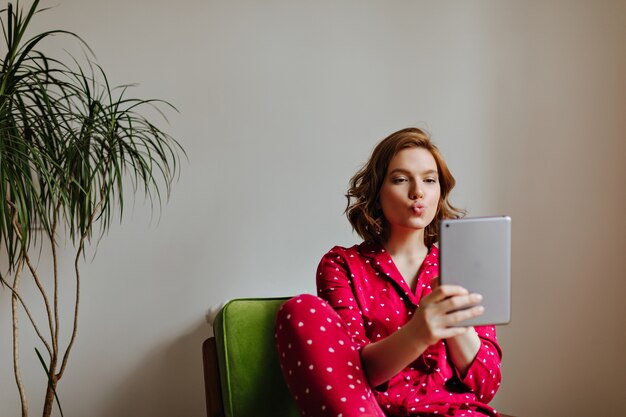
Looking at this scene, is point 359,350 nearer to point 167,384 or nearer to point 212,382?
point 212,382

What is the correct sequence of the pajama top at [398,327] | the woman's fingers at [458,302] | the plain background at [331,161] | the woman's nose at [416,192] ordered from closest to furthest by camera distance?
1. the woman's fingers at [458,302]
2. the pajama top at [398,327]
3. the woman's nose at [416,192]
4. the plain background at [331,161]

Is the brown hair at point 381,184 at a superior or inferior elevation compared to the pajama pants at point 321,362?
superior

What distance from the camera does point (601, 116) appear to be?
2.32m

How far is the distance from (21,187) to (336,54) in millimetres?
1086

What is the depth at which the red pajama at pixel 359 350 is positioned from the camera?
1353 mm

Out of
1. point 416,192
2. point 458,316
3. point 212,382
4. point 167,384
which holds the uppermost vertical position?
point 416,192

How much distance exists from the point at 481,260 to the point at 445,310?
0.12 meters

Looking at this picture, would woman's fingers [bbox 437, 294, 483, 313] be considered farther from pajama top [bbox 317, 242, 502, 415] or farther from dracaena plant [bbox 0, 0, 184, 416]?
dracaena plant [bbox 0, 0, 184, 416]

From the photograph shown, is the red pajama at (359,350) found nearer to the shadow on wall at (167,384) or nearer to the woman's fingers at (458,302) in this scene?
the woman's fingers at (458,302)

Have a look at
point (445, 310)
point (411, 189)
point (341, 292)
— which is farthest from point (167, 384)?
point (445, 310)

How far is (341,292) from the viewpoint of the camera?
5.41 feet

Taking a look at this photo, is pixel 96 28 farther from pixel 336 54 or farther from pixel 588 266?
pixel 588 266

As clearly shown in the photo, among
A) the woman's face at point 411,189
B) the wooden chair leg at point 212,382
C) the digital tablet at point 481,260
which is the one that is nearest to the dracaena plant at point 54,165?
the wooden chair leg at point 212,382

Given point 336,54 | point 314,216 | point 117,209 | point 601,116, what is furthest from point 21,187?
point 601,116
